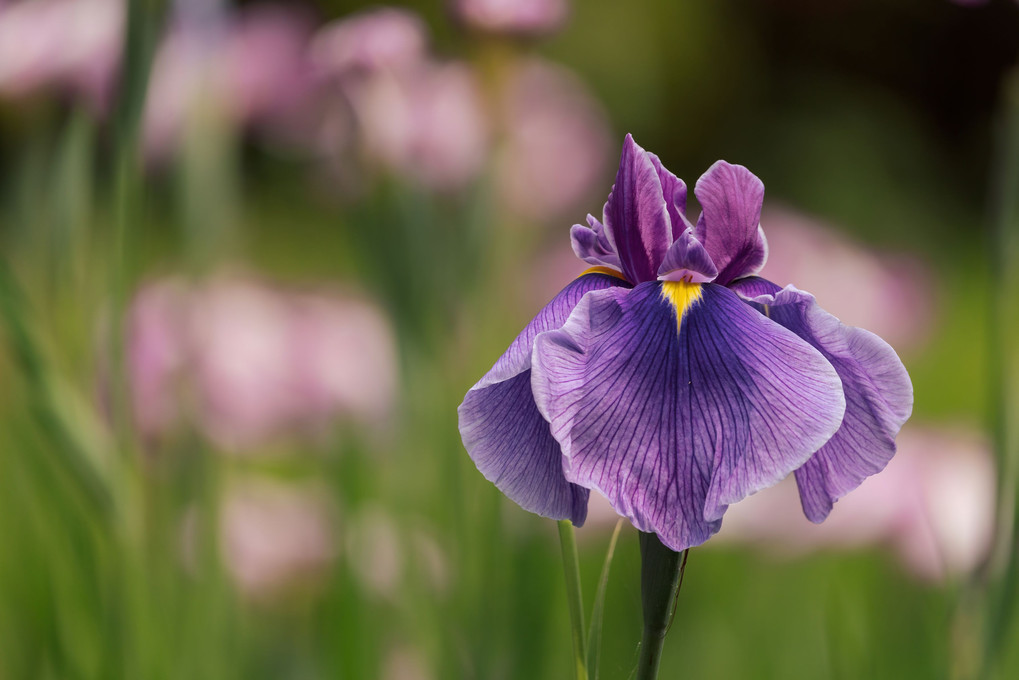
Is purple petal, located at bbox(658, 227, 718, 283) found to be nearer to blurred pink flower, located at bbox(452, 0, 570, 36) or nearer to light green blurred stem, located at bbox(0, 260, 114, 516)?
light green blurred stem, located at bbox(0, 260, 114, 516)

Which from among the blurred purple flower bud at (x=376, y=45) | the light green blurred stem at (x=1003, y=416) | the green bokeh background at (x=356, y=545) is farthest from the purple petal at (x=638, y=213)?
the blurred purple flower bud at (x=376, y=45)

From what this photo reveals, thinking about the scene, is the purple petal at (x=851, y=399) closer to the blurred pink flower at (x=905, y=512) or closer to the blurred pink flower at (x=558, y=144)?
the blurred pink flower at (x=905, y=512)

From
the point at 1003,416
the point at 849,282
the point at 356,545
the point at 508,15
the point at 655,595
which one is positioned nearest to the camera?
the point at 655,595

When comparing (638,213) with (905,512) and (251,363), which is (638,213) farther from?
(251,363)

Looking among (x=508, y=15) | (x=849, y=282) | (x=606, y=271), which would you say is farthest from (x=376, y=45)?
(x=849, y=282)

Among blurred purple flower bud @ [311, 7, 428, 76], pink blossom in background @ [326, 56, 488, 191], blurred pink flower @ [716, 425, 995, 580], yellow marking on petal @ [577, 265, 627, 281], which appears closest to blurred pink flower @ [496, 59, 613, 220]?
pink blossom in background @ [326, 56, 488, 191]

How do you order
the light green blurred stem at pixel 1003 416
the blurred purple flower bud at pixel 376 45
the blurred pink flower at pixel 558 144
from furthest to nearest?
the blurred pink flower at pixel 558 144 < the blurred purple flower bud at pixel 376 45 < the light green blurred stem at pixel 1003 416
